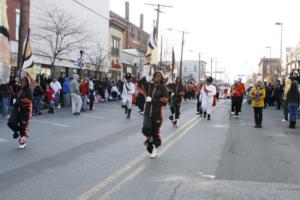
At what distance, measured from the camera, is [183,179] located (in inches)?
288

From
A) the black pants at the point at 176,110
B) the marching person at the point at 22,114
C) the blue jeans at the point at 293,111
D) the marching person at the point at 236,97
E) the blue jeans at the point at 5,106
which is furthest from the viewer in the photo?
the marching person at the point at 236,97

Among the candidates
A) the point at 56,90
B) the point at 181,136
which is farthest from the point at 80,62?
the point at 181,136

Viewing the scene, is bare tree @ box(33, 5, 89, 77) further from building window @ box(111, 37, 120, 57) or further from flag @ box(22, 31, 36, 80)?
flag @ box(22, 31, 36, 80)

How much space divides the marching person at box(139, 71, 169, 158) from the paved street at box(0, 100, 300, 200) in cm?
32

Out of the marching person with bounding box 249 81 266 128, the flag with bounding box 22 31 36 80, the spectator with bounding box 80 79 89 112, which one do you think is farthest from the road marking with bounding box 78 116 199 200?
the spectator with bounding box 80 79 89 112

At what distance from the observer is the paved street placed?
6457 mm

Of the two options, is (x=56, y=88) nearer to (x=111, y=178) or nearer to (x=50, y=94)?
(x=50, y=94)

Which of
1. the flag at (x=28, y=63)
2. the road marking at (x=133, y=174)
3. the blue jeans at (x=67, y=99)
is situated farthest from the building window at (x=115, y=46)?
the road marking at (x=133, y=174)

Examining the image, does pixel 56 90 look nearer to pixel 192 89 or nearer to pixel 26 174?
pixel 26 174

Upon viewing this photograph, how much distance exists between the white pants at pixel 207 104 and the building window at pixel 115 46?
32901 mm

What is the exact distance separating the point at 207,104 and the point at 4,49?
561 inches

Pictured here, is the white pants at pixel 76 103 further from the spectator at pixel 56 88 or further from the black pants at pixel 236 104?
the black pants at pixel 236 104

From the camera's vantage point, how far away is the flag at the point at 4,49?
582cm

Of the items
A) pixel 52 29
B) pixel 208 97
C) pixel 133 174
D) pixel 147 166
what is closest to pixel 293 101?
pixel 208 97
